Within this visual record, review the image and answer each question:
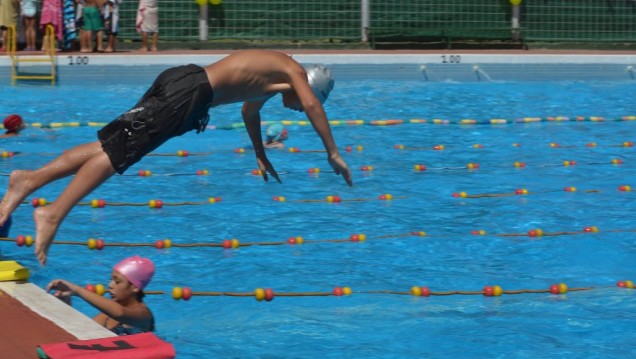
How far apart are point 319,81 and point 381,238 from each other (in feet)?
7.62

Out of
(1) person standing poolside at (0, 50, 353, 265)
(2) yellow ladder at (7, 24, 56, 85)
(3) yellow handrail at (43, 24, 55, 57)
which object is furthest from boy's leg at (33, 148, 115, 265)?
(3) yellow handrail at (43, 24, 55, 57)

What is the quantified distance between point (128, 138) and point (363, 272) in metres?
2.50

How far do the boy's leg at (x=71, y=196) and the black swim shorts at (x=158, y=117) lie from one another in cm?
6

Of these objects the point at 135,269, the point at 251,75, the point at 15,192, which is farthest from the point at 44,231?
the point at 251,75

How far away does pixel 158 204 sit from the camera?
32.2 feet

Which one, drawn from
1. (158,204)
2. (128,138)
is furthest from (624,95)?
(128,138)

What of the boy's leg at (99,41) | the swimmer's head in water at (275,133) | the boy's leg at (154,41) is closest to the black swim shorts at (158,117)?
the swimmer's head in water at (275,133)

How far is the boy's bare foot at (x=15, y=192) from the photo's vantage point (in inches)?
254

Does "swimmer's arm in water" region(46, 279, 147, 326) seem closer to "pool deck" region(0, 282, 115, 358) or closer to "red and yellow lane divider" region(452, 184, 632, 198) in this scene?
"pool deck" region(0, 282, 115, 358)

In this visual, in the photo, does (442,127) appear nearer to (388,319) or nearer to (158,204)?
(158,204)

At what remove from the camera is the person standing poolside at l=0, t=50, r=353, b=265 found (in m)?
6.27

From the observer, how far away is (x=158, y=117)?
6344mm

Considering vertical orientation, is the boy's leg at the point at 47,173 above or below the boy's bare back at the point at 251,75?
below

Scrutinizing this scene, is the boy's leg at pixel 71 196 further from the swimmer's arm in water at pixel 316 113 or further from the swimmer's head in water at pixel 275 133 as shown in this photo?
the swimmer's head in water at pixel 275 133
